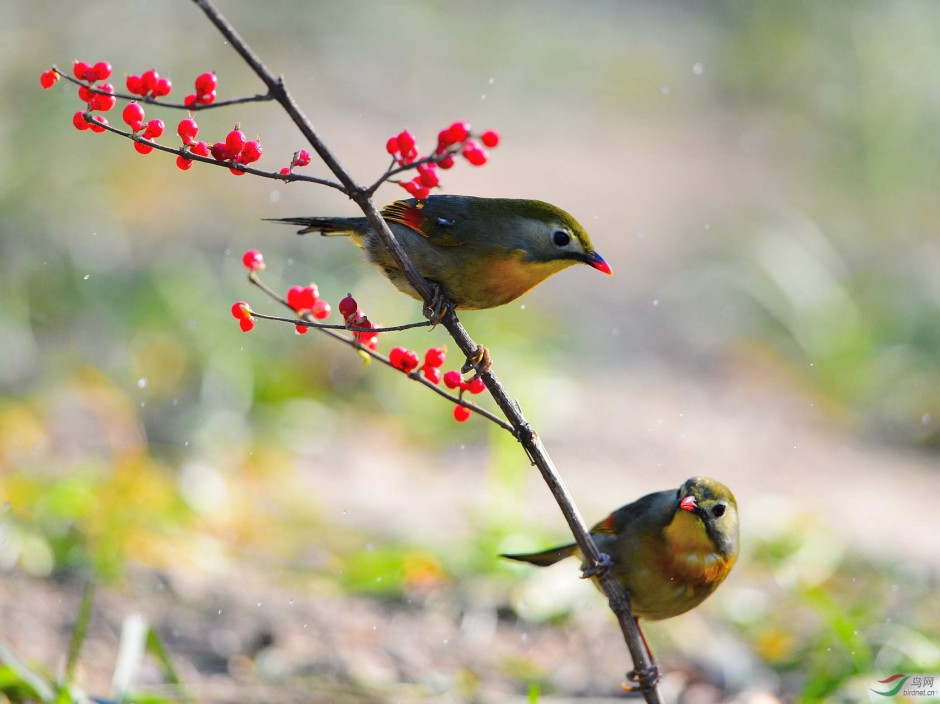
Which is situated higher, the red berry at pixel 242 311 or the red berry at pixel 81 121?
the red berry at pixel 81 121

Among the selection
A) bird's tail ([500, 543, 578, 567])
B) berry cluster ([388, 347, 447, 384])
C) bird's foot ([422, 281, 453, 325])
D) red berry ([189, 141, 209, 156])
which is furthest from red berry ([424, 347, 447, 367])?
bird's tail ([500, 543, 578, 567])

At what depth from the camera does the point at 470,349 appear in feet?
7.26

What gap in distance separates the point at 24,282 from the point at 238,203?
2.32m

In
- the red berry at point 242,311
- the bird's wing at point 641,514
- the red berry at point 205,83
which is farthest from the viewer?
the bird's wing at point 641,514

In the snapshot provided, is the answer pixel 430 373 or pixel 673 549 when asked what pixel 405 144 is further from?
pixel 673 549

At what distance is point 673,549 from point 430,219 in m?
1.02

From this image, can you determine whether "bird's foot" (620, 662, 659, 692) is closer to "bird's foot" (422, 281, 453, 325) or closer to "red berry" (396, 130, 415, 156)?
"bird's foot" (422, 281, 453, 325)

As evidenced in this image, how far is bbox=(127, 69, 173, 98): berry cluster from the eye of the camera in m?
1.98

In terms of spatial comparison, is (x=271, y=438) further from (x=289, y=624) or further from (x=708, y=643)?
(x=708, y=643)

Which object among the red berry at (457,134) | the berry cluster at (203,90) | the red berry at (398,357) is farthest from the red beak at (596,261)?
the berry cluster at (203,90)

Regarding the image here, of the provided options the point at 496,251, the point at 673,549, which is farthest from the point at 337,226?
the point at 673,549

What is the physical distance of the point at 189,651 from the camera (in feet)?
11.9

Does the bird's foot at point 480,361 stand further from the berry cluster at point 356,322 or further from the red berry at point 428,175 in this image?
the red berry at point 428,175

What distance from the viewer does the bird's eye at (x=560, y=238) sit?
8.22 ft
